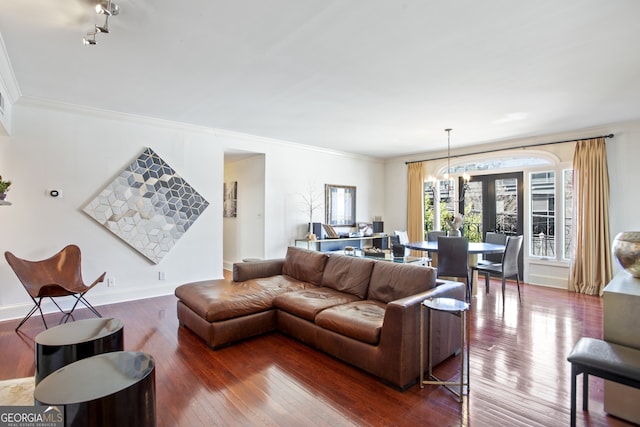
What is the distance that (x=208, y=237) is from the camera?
5.39 meters

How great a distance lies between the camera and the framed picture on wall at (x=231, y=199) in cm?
700

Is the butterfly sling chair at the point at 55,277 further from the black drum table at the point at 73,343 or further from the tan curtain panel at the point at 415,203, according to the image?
the tan curtain panel at the point at 415,203

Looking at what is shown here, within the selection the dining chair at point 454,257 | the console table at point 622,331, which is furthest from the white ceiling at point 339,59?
the console table at point 622,331

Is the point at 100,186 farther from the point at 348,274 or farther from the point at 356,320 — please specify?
the point at 356,320

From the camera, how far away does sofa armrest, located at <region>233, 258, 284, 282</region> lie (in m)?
3.97

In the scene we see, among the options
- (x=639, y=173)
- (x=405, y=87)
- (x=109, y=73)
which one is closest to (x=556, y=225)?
(x=639, y=173)

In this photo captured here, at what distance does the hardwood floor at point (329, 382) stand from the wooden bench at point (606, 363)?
1.36ft

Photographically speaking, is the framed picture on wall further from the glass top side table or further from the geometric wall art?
the glass top side table

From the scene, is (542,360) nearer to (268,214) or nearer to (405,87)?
(405,87)

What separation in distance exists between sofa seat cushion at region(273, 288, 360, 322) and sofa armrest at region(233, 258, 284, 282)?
2.62 feet

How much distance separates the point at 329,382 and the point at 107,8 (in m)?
3.06

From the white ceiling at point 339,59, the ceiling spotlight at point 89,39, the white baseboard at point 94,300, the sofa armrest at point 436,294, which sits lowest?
the white baseboard at point 94,300

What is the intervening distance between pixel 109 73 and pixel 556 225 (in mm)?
7038

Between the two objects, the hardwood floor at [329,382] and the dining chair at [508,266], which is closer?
the hardwood floor at [329,382]
